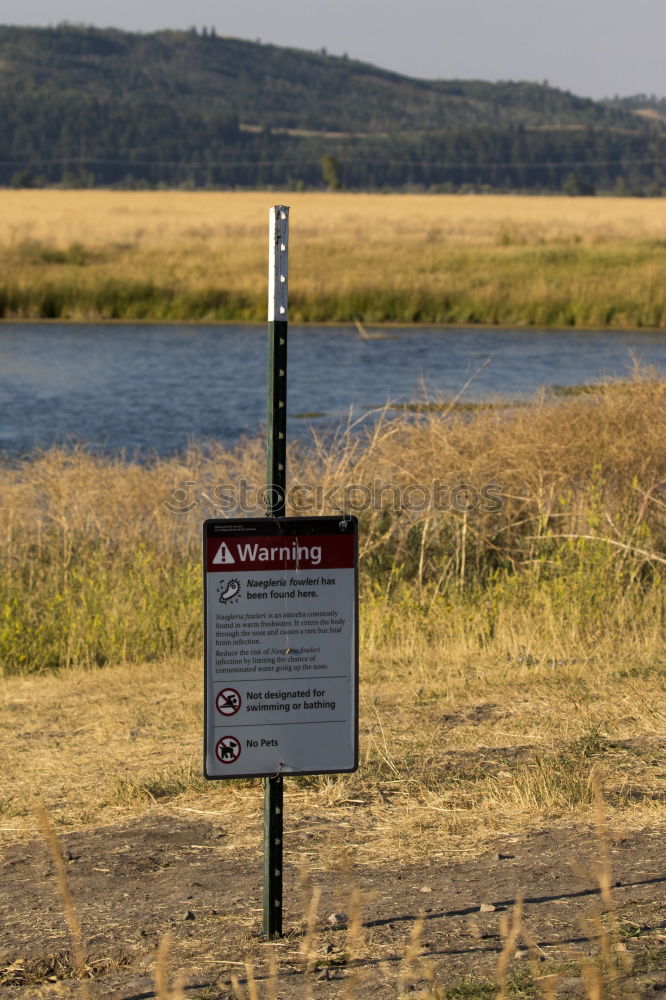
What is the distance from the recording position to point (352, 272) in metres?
38.9

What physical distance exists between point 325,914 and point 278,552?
1230mm

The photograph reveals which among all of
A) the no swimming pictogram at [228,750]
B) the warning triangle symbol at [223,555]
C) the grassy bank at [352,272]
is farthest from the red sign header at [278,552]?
the grassy bank at [352,272]

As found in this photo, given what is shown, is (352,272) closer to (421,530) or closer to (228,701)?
(421,530)

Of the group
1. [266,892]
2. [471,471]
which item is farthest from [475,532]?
[266,892]

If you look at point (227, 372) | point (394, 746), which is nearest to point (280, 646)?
point (394, 746)

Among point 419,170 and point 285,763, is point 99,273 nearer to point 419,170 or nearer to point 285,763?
point 285,763

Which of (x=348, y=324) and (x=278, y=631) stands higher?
(x=348, y=324)

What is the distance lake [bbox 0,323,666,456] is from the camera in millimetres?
20266

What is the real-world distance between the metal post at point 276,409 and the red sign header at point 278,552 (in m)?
0.10

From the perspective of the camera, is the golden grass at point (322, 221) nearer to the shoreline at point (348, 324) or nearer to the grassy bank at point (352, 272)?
the grassy bank at point (352, 272)

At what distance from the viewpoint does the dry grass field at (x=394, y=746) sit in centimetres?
395

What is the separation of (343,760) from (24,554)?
7417mm

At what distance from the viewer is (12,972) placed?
3934 millimetres

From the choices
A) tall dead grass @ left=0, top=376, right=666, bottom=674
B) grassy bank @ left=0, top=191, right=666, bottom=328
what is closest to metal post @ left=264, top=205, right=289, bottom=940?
tall dead grass @ left=0, top=376, right=666, bottom=674
